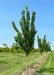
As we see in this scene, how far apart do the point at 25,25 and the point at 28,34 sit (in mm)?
965

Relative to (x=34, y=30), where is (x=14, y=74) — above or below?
below

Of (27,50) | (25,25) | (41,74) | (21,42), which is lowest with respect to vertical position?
(41,74)

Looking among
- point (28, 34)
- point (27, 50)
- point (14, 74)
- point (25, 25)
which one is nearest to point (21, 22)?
point (25, 25)

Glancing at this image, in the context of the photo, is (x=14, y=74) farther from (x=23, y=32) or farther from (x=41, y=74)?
(x=23, y=32)

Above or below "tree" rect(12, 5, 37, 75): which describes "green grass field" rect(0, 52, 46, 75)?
below

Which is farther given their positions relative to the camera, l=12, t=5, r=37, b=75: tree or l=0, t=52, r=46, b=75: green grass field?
l=0, t=52, r=46, b=75: green grass field

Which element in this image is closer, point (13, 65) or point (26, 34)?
point (26, 34)

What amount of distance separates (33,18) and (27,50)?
3.35 meters

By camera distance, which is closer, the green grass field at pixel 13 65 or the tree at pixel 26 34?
the tree at pixel 26 34

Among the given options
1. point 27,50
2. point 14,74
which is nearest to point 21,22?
point 27,50

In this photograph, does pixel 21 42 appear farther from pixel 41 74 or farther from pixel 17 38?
pixel 41 74

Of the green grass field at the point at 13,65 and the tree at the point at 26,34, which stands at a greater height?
the tree at the point at 26,34

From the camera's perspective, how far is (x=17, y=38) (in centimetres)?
Result: 1232

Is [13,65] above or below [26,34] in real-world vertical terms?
below
